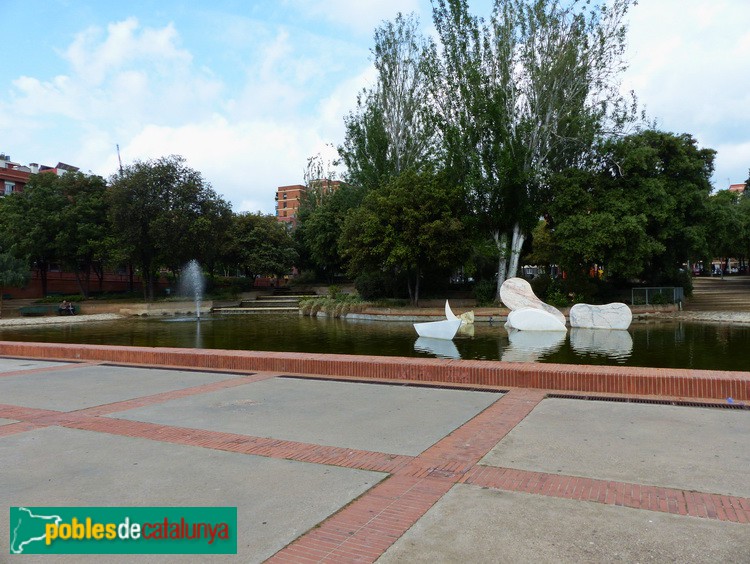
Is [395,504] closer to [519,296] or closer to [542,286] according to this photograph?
[519,296]

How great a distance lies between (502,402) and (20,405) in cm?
652

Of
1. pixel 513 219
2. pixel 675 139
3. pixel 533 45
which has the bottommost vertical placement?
pixel 513 219

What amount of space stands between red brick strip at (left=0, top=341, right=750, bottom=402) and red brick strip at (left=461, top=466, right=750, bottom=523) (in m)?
3.77

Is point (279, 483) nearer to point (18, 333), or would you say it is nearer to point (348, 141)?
point (18, 333)

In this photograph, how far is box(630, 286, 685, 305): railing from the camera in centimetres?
3156

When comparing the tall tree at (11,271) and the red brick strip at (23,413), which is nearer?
the red brick strip at (23,413)

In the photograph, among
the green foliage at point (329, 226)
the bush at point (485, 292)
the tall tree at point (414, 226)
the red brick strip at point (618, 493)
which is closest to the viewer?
the red brick strip at point (618, 493)

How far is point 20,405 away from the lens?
7691mm

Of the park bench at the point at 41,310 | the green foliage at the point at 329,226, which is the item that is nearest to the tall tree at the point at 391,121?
the green foliage at the point at 329,226

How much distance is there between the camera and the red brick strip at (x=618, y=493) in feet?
12.5

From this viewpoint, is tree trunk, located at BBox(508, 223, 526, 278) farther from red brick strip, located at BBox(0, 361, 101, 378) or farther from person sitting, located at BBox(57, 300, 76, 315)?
person sitting, located at BBox(57, 300, 76, 315)

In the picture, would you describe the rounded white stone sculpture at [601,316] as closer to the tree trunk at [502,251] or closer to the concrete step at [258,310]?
the tree trunk at [502,251]

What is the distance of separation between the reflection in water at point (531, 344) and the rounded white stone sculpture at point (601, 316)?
2.35 m

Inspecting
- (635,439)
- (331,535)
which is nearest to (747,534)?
(635,439)
